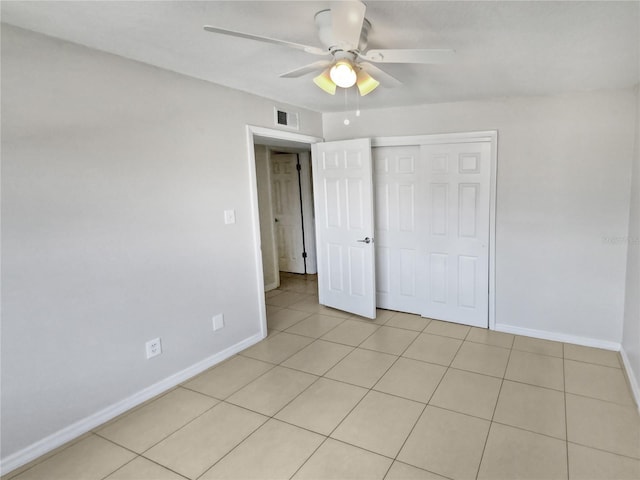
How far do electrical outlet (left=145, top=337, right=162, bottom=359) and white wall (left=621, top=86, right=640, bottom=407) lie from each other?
331 centimetres

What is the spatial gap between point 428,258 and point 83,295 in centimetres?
316

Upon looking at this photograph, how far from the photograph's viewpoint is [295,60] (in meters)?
2.36

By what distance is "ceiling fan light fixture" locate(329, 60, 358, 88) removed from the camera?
186cm

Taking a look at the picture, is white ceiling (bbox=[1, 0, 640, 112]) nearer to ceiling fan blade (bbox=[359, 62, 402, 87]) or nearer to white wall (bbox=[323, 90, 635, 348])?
ceiling fan blade (bbox=[359, 62, 402, 87])

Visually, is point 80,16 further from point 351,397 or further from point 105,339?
point 351,397

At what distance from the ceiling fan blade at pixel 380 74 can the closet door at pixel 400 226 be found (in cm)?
176

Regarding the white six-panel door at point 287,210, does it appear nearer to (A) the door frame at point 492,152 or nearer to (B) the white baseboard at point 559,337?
(A) the door frame at point 492,152

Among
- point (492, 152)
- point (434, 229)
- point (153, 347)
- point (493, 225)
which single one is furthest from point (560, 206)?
point (153, 347)

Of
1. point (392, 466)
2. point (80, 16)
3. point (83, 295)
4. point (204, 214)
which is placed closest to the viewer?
point (80, 16)

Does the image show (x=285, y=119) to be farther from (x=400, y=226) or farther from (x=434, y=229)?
(x=434, y=229)

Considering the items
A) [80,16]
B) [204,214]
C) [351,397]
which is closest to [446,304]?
[351,397]

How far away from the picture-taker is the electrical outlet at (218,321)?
10.3 feet

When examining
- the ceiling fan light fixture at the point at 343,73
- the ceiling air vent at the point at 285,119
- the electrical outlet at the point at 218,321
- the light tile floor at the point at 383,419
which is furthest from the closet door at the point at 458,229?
the electrical outlet at the point at 218,321

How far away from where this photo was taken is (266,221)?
212 inches
